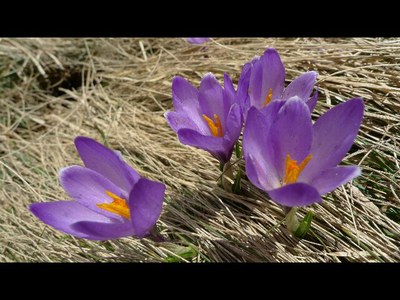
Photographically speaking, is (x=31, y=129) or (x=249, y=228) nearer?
(x=249, y=228)

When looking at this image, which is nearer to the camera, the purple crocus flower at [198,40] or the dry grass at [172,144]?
the dry grass at [172,144]

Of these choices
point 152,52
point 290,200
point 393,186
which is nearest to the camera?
point 290,200

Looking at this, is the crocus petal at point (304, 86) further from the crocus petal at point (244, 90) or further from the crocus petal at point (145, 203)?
the crocus petal at point (145, 203)

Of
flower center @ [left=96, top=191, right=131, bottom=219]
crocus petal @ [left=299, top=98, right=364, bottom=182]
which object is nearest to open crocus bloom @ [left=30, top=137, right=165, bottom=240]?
flower center @ [left=96, top=191, right=131, bottom=219]

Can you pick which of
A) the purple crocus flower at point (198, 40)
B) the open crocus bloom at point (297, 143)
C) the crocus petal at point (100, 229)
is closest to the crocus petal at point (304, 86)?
the open crocus bloom at point (297, 143)

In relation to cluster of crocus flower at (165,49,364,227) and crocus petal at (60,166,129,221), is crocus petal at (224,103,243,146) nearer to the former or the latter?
cluster of crocus flower at (165,49,364,227)

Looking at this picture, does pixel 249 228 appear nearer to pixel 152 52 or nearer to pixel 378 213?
pixel 378 213
